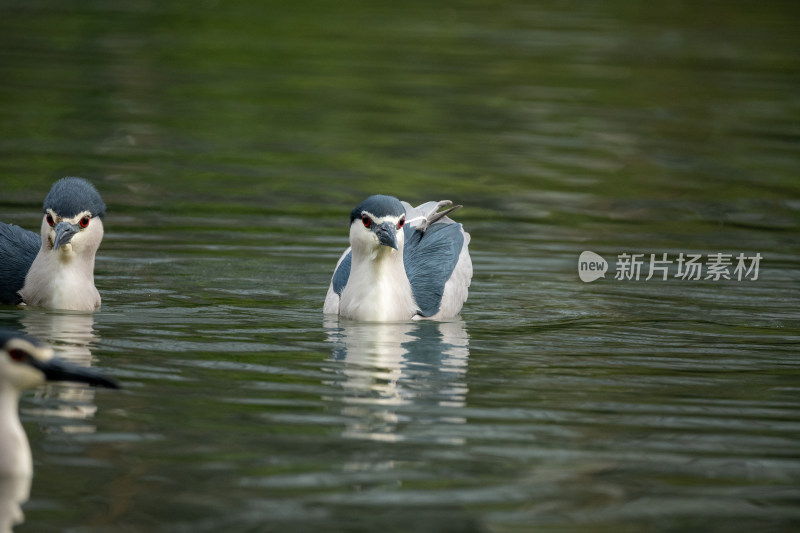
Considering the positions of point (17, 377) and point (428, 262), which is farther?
point (428, 262)

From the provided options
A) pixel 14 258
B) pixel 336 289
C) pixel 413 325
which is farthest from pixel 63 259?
pixel 413 325

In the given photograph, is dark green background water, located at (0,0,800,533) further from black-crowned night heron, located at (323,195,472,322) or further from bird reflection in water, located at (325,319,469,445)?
black-crowned night heron, located at (323,195,472,322)

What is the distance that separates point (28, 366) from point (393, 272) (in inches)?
172

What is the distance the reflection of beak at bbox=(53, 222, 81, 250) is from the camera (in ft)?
35.8

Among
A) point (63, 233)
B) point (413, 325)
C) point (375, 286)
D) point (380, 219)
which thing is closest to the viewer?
point (380, 219)

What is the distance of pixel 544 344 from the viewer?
417 inches

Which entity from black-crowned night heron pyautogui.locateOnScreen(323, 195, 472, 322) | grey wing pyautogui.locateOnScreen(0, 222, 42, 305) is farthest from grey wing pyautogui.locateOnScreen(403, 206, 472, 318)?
grey wing pyautogui.locateOnScreen(0, 222, 42, 305)

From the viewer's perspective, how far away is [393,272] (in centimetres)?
1116

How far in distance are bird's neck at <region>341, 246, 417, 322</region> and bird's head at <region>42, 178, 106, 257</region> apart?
6.79 feet

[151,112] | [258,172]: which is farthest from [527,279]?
[151,112]

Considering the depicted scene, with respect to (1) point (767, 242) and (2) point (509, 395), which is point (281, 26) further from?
(2) point (509, 395)

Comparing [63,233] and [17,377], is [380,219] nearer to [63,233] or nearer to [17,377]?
[63,233]

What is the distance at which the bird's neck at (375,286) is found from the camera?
36.4 feet

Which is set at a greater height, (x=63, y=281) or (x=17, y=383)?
(x=63, y=281)
